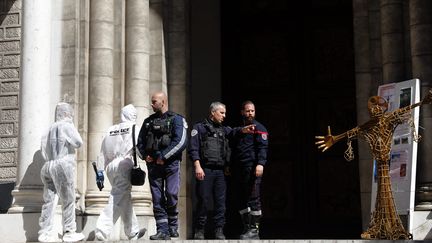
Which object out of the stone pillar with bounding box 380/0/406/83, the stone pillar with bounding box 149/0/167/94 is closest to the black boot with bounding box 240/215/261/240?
the stone pillar with bounding box 380/0/406/83

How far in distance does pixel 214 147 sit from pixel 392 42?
3842 mm

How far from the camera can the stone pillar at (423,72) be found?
12.5 m

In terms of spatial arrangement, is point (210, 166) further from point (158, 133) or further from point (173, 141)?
point (158, 133)

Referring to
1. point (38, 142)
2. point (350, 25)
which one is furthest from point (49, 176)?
point (350, 25)

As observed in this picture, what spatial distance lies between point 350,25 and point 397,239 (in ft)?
22.9

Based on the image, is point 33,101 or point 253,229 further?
point 33,101

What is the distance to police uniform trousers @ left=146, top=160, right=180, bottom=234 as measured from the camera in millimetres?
11383

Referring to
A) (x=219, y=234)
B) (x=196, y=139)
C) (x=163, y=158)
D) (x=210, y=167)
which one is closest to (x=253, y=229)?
(x=219, y=234)

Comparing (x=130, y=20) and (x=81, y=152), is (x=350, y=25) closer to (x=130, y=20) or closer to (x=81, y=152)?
(x=130, y=20)

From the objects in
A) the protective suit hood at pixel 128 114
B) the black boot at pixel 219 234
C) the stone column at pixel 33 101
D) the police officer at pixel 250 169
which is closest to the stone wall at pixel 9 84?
the stone column at pixel 33 101

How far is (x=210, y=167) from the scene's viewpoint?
11.7 metres

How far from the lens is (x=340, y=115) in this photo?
1625cm

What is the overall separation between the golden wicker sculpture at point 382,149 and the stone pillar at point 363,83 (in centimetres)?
233

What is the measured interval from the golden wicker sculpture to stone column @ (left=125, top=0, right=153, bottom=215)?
4.41 meters
